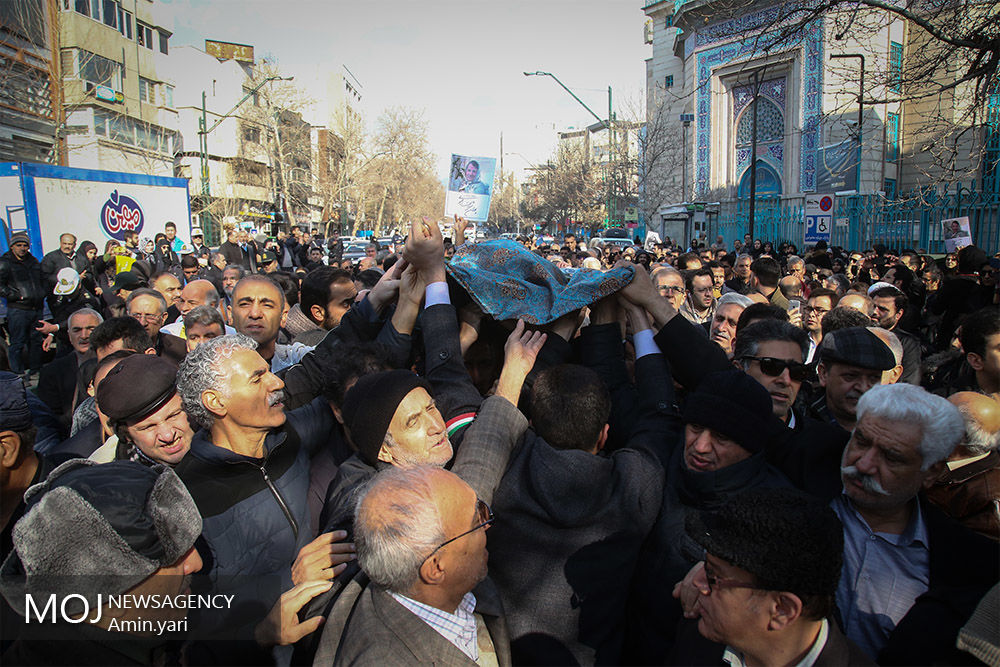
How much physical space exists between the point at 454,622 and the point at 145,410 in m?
1.72

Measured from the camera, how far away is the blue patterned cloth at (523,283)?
277 centimetres

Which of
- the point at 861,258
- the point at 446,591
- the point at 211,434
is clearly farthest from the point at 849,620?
the point at 861,258

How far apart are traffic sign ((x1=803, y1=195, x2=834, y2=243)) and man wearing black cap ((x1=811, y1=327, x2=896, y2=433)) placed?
464 inches

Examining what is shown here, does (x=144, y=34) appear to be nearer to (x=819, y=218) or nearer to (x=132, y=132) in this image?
(x=132, y=132)

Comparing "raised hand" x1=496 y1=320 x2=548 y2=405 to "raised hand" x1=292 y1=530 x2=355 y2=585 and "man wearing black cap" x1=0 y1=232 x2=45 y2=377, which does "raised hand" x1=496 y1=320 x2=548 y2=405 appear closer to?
"raised hand" x1=292 y1=530 x2=355 y2=585

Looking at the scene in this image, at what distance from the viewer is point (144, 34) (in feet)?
124

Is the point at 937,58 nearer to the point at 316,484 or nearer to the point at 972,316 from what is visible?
the point at 972,316

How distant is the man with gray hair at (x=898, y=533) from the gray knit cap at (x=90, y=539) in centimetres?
208

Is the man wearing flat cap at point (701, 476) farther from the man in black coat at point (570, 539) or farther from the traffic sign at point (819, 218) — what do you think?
the traffic sign at point (819, 218)

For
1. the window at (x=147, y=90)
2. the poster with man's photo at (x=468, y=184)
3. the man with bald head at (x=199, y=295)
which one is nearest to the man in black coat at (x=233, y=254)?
the poster with man's photo at (x=468, y=184)

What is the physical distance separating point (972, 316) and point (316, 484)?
3.70 m

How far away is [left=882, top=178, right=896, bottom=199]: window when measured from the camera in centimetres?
2658

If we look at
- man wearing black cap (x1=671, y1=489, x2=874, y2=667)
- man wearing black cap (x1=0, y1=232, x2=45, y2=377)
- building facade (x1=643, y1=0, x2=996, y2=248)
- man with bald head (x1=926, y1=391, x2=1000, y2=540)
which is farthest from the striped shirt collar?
building facade (x1=643, y1=0, x2=996, y2=248)

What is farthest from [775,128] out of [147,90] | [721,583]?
[147,90]
